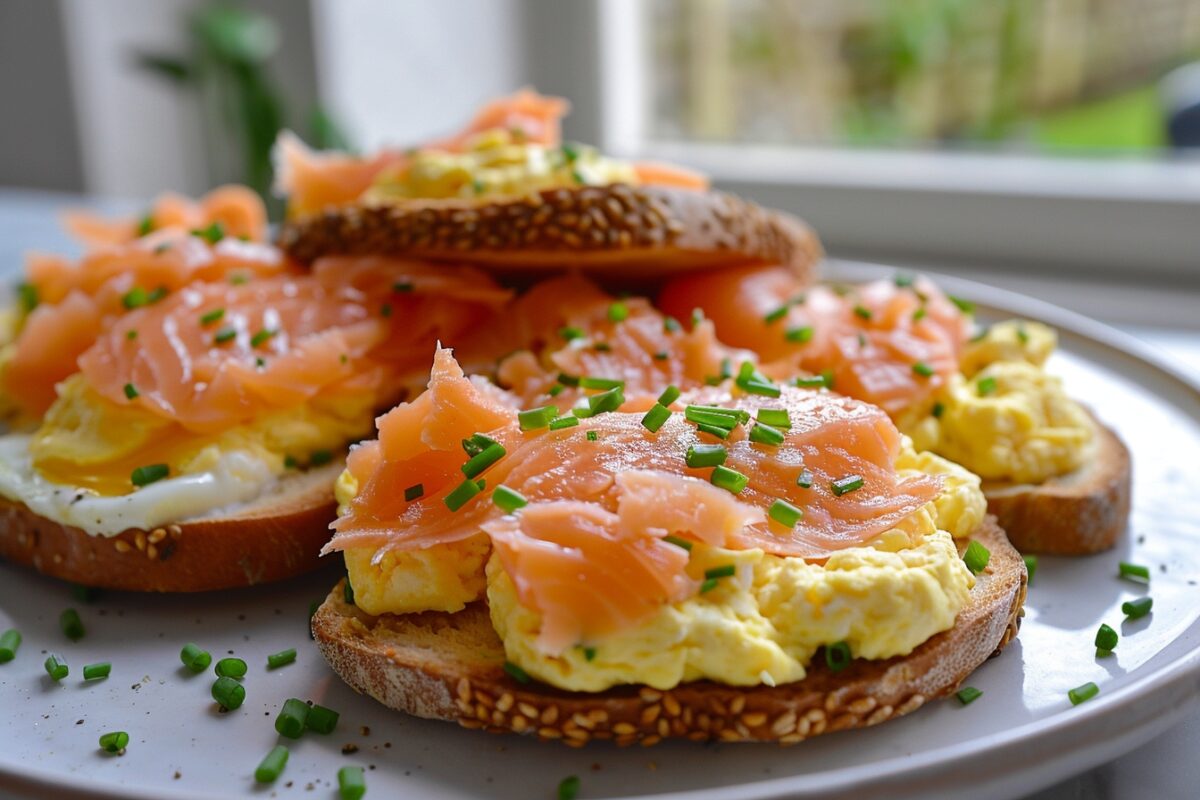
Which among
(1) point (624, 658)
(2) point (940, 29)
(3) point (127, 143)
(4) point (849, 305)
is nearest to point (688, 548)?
(1) point (624, 658)

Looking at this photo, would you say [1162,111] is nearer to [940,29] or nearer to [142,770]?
[940,29]

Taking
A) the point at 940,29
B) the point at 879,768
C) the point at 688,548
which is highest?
the point at 940,29

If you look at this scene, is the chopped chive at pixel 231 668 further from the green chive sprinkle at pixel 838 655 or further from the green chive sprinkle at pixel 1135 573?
the green chive sprinkle at pixel 1135 573

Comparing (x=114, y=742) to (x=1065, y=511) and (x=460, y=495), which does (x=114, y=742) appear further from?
(x=1065, y=511)

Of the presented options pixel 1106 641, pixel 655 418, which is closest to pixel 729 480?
pixel 655 418

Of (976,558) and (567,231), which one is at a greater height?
(567,231)

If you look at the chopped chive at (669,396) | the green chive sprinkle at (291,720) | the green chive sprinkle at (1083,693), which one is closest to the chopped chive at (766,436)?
the chopped chive at (669,396)

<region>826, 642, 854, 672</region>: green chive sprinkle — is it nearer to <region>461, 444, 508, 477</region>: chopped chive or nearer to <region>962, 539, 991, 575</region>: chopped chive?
<region>962, 539, 991, 575</region>: chopped chive
